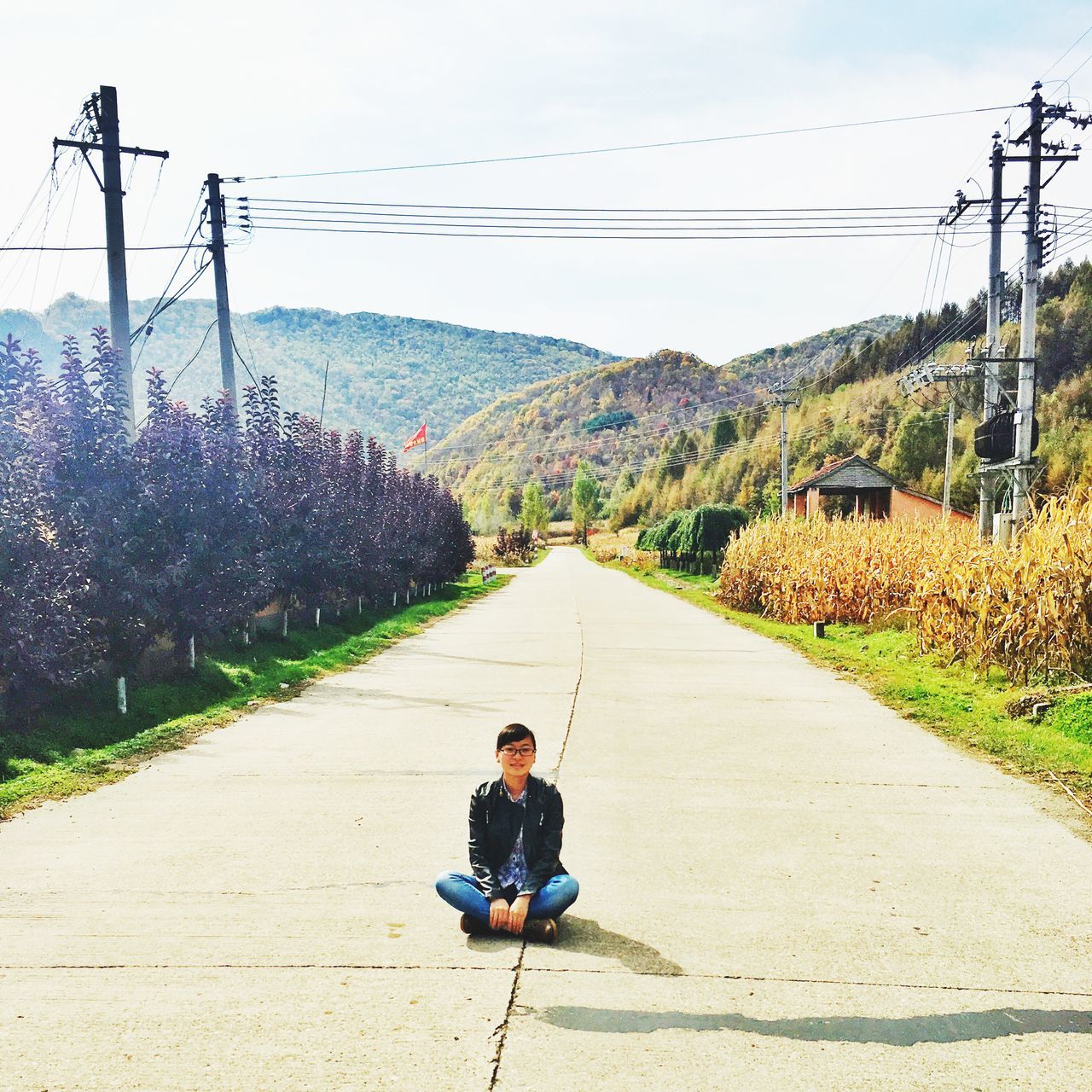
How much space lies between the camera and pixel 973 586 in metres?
12.7

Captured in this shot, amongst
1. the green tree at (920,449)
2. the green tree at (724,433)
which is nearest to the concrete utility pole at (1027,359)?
the green tree at (920,449)

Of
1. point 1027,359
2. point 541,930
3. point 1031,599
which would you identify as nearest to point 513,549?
point 1027,359

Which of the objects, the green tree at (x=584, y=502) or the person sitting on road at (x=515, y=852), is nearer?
the person sitting on road at (x=515, y=852)

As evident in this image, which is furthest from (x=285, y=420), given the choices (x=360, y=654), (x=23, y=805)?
(x=23, y=805)

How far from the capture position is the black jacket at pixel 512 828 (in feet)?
15.7

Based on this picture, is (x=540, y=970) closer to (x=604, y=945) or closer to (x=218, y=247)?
(x=604, y=945)

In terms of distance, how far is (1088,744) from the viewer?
338 inches

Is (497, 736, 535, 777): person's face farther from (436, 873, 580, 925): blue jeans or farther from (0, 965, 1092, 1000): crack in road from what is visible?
(0, 965, 1092, 1000): crack in road

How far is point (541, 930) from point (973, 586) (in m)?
9.84

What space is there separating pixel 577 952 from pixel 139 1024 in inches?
Answer: 70.1

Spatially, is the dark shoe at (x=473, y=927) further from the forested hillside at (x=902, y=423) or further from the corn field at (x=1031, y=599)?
the forested hillside at (x=902, y=423)

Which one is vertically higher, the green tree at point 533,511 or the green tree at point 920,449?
the green tree at point 920,449

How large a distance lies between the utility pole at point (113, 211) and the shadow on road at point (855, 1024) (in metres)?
10.7

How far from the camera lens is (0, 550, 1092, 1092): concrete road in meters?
3.48
